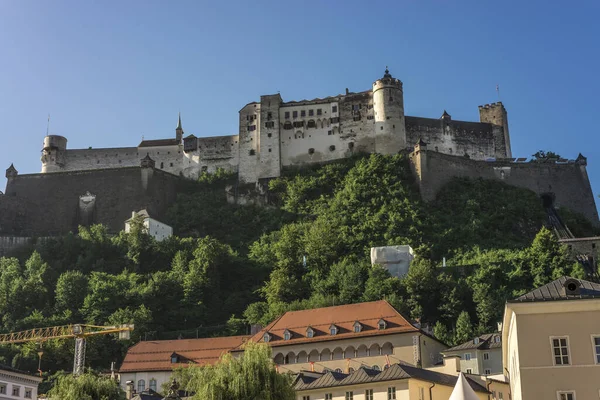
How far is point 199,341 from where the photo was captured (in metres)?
68.2

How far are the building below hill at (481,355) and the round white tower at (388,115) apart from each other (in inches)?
1719

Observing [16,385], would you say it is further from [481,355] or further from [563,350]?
[563,350]

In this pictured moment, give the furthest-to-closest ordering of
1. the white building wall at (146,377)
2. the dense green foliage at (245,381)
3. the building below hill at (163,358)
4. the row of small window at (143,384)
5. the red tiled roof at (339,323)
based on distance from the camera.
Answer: the building below hill at (163,358) → the row of small window at (143,384) → the white building wall at (146,377) → the red tiled roof at (339,323) → the dense green foliage at (245,381)

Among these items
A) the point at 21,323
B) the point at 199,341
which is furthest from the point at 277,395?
the point at 21,323

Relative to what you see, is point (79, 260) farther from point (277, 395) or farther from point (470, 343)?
point (277, 395)

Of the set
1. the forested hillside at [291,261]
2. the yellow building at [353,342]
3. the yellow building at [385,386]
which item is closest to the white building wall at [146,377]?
the yellow building at [353,342]

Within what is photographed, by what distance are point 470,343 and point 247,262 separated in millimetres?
34110

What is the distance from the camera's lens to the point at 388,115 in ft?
339

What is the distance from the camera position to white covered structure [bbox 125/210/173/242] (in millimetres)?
97312

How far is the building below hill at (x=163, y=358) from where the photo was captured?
64438mm

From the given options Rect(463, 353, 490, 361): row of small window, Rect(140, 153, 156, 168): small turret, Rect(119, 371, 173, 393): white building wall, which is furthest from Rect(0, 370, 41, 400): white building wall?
Rect(140, 153, 156, 168): small turret

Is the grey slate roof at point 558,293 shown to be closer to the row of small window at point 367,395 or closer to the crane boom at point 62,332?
the row of small window at point 367,395

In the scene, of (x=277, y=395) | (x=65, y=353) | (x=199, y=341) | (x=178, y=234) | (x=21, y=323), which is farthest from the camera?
(x=178, y=234)

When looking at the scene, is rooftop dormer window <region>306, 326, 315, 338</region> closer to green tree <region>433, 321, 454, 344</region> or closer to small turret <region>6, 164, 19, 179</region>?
green tree <region>433, 321, 454, 344</region>
